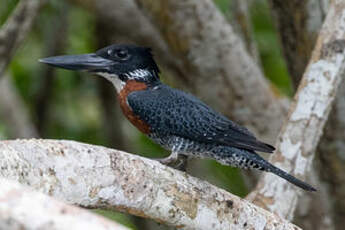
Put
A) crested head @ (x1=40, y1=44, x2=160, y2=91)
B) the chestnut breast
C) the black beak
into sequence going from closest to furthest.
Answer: the chestnut breast, the black beak, crested head @ (x1=40, y1=44, x2=160, y2=91)

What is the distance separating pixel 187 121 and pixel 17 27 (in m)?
2.77

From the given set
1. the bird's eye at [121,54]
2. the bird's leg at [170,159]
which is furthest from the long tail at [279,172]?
the bird's eye at [121,54]

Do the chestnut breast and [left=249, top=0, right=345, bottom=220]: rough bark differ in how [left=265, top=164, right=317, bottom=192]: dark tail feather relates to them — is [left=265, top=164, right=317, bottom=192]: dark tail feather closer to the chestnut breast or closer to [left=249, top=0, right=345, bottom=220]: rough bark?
[left=249, top=0, right=345, bottom=220]: rough bark

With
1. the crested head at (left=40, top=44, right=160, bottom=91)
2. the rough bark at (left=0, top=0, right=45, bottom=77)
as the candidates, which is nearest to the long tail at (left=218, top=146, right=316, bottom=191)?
the crested head at (left=40, top=44, right=160, bottom=91)

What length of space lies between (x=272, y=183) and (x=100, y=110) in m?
4.22

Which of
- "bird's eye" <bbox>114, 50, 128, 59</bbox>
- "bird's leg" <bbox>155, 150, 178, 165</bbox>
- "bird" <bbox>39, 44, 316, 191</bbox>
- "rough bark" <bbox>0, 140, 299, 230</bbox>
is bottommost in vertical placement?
"rough bark" <bbox>0, 140, 299, 230</bbox>

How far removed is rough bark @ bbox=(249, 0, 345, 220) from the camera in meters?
5.06

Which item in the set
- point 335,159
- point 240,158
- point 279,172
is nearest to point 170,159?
point 240,158

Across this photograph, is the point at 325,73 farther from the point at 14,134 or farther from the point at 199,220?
the point at 14,134

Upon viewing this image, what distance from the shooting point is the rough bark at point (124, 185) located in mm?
3281

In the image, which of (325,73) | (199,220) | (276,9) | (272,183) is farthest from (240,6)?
(199,220)

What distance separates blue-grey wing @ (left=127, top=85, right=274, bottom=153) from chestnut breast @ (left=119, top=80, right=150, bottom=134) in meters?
0.05

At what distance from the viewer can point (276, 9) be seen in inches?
251

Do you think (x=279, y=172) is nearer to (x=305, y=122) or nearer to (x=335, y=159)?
(x=305, y=122)
